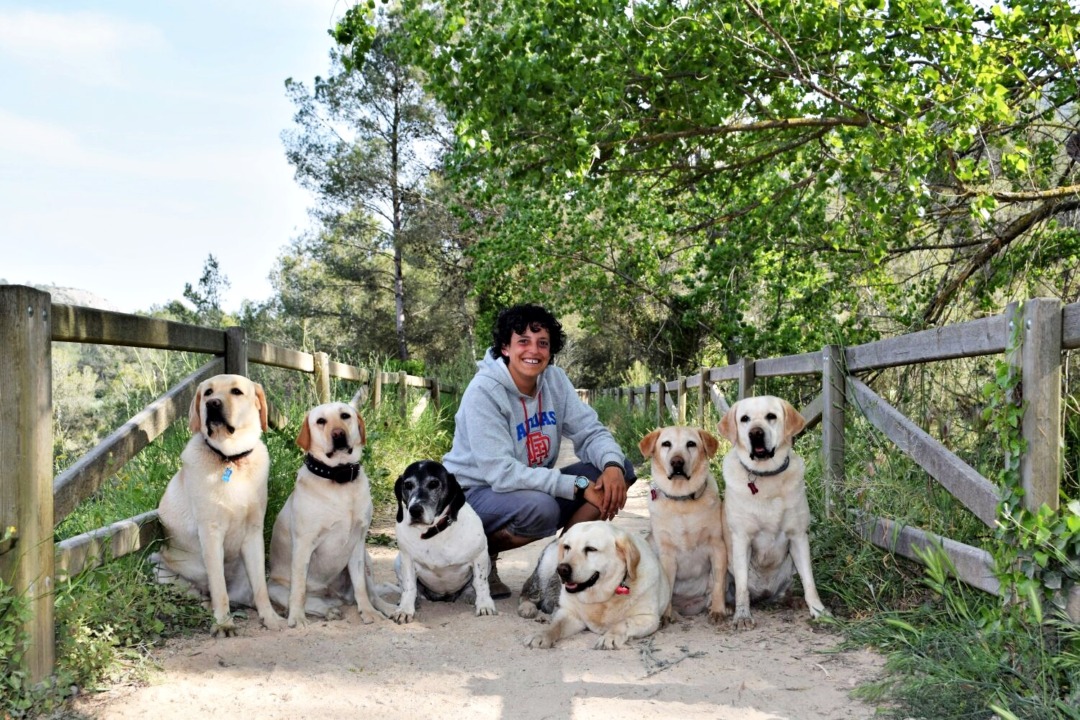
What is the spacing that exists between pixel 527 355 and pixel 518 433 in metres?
0.47

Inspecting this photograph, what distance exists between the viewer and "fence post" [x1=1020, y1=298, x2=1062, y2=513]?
2.80m

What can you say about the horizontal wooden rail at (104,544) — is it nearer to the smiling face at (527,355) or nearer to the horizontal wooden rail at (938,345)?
the smiling face at (527,355)

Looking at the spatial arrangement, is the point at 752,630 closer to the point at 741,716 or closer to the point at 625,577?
the point at 625,577

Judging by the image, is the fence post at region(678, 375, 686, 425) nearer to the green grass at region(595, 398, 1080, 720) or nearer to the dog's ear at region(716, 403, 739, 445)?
the green grass at region(595, 398, 1080, 720)

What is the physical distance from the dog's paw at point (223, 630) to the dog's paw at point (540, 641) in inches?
52.9

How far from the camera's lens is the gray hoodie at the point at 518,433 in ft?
15.3

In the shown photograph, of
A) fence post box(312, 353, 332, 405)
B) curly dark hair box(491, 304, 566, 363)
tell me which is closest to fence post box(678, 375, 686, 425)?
fence post box(312, 353, 332, 405)

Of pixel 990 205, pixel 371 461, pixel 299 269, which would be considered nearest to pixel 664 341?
pixel 371 461

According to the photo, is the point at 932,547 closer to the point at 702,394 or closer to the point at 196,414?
the point at 196,414

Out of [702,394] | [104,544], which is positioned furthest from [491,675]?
[702,394]

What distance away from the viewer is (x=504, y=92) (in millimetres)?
6363

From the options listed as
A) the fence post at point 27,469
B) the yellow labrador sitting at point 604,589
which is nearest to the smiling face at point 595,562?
the yellow labrador sitting at point 604,589

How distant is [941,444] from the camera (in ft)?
11.9

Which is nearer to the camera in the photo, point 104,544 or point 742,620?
point 104,544
